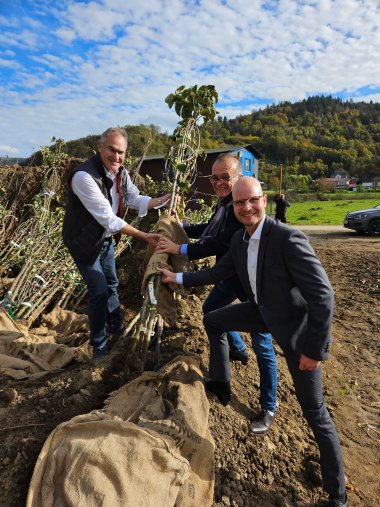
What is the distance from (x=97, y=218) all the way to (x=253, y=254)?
127cm

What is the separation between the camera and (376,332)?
187 inches

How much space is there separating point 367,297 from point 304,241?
4525 mm

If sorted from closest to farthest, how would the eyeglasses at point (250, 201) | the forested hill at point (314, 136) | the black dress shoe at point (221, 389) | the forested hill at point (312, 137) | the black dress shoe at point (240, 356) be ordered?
the eyeglasses at point (250, 201), the black dress shoe at point (221, 389), the black dress shoe at point (240, 356), the forested hill at point (312, 137), the forested hill at point (314, 136)

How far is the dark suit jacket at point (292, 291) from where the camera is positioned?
1850 mm

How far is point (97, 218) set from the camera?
2.77 meters

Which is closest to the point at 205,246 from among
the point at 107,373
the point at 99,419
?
the point at 107,373

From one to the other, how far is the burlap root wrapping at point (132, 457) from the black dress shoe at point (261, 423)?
55cm

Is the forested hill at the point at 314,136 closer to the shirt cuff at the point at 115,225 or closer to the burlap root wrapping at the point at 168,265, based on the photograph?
the burlap root wrapping at the point at 168,265

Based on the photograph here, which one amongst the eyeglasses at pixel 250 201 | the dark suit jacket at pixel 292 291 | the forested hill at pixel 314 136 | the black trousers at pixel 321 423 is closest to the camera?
the dark suit jacket at pixel 292 291

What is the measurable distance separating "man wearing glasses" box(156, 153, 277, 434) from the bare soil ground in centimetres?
20

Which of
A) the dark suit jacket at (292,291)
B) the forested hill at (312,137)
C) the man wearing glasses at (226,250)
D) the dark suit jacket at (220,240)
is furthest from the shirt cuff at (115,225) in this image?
the forested hill at (312,137)

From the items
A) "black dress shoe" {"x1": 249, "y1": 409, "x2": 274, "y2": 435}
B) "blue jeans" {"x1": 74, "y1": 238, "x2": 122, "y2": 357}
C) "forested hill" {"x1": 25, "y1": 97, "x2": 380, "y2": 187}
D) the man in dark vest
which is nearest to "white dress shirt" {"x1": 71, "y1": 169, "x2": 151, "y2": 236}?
the man in dark vest

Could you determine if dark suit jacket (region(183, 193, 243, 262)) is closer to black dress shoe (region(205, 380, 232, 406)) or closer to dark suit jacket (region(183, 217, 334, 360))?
dark suit jacket (region(183, 217, 334, 360))

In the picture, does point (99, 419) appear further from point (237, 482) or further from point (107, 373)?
point (237, 482)
